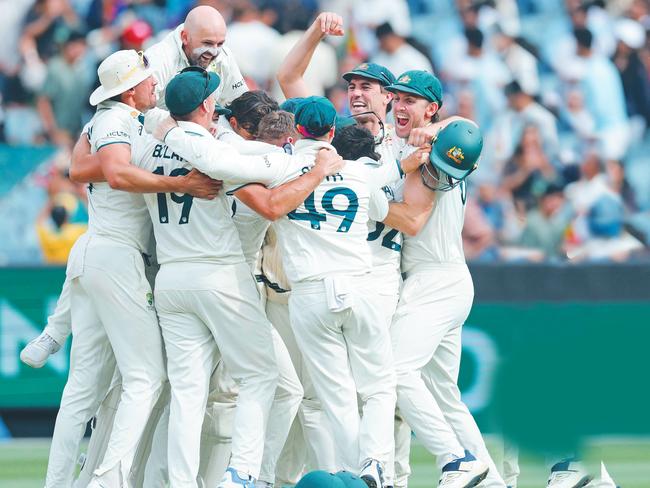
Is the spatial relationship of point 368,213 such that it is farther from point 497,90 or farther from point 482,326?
point 497,90

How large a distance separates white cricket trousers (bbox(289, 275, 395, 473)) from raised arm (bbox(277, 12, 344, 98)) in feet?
6.23

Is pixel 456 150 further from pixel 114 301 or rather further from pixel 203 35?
pixel 114 301

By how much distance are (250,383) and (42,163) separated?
17.5ft

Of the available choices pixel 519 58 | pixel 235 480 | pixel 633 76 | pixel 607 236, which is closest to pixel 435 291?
pixel 235 480

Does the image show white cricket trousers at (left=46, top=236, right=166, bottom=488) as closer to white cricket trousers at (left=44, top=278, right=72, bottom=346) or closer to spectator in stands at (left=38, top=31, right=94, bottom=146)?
white cricket trousers at (left=44, top=278, right=72, bottom=346)

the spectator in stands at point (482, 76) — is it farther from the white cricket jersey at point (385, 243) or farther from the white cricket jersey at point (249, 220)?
the white cricket jersey at point (249, 220)

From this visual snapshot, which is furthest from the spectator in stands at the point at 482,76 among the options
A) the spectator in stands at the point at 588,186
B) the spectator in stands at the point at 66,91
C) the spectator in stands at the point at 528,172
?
the spectator in stands at the point at 66,91

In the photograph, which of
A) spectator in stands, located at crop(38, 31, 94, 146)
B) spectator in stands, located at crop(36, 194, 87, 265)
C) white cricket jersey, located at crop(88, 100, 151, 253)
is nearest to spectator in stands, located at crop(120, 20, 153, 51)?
spectator in stands, located at crop(38, 31, 94, 146)

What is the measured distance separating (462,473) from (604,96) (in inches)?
267

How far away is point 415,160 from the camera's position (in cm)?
795

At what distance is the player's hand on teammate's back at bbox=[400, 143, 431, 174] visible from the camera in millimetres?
7945

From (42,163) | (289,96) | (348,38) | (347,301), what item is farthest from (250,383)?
(348,38)

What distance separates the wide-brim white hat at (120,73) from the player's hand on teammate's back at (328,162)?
1321mm

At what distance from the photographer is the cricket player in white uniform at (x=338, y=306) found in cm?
750
